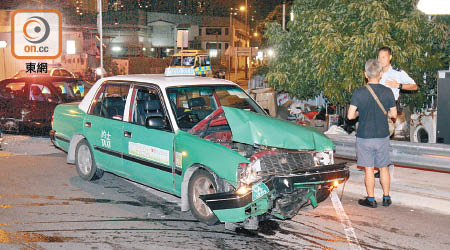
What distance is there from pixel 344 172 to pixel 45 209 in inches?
143

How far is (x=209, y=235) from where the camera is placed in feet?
18.2

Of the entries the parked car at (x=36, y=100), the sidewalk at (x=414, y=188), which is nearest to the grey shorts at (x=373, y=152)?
the sidewalk at (x=414, y=188)

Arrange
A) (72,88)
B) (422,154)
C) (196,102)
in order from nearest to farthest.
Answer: (422,154) < (196,102) < (72,88)

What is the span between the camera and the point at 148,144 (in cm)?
661

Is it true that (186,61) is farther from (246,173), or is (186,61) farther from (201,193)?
(246,173)

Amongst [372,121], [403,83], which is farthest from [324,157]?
[403,83]

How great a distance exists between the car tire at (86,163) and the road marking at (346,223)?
348 centimetres

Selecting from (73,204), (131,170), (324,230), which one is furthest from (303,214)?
(73,204)

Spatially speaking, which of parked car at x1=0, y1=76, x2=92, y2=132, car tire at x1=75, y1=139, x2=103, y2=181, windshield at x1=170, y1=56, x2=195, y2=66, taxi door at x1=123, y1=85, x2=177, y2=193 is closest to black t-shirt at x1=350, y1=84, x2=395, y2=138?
taxi door at x1=123, y1=85, x2=177, y2=193

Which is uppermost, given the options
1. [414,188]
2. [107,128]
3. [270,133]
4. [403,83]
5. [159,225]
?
[403,83]

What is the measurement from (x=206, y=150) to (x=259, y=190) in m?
0.80

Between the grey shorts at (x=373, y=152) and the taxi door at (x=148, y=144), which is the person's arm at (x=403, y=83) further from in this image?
the taxi door at (x=148, y=144)

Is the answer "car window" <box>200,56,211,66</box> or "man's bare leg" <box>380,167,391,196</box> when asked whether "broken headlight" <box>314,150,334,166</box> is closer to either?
"man's bare leg" <box>380,167,391,196</box>

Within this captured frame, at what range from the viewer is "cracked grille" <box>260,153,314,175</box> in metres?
5.55
